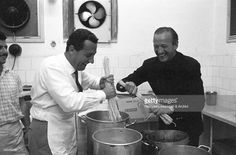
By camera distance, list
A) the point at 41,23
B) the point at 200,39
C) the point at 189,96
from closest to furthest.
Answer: the point at 189,96
the point at 41,23
the point at 200,39

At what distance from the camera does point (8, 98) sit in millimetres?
2172

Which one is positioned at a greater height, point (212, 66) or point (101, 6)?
point (101, 6)

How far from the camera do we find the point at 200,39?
364 centimetres

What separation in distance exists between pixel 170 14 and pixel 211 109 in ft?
4.42

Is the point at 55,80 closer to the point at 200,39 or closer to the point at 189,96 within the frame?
the point at 189,96

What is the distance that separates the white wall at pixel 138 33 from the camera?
10.2 feet

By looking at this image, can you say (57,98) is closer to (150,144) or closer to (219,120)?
(150,144)

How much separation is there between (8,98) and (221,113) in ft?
7.72

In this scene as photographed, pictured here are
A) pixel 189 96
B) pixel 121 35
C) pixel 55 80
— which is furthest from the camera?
pixel 121 35

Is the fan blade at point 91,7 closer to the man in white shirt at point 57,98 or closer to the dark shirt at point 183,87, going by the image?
the dark shirt at point 183,87

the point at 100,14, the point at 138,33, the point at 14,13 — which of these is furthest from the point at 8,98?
the point at 138,33

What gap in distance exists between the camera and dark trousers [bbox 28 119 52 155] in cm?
174

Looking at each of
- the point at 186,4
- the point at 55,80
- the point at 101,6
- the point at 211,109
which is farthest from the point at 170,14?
the point at 55,80

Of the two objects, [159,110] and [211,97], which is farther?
[211,97]
